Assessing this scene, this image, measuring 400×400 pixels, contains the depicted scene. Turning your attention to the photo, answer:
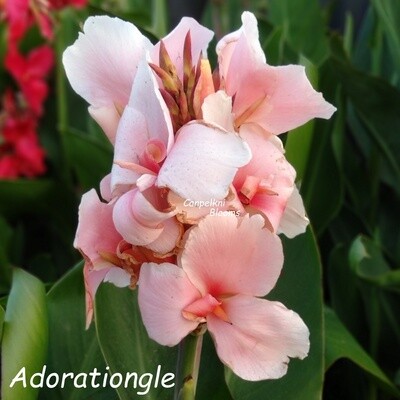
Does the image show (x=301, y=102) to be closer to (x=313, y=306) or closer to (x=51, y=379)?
(x=313, y=306)

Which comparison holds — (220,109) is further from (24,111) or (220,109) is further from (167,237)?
(24,111)

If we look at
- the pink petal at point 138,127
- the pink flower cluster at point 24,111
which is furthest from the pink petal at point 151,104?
the pink flower cluster at point 24,111

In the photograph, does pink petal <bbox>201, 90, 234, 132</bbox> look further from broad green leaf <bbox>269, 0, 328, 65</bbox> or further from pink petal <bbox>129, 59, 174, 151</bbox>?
broad green leaf <bbox>269, 0, 328, 65</bbox>

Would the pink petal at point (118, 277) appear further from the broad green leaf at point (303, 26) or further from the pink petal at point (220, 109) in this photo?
the broad green leaf at point (303, 26)

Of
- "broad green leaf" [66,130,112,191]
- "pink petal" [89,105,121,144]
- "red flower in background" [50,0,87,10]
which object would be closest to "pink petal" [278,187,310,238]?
"pink petal" [89,105,121,144]

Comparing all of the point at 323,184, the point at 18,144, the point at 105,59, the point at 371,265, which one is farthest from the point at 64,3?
the point at 105,59

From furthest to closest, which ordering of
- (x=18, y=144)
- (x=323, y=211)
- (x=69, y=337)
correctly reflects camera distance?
1. (x=18, y=144)
2. (x=323, y=211)
3. (x=69, y=337)
